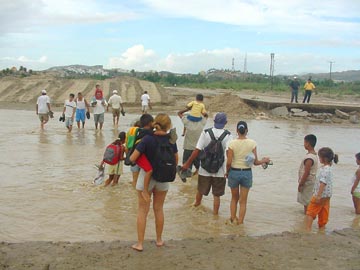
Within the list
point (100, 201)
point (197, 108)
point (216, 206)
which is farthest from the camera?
point (197, 108)

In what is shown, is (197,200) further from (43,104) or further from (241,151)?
(43,104)

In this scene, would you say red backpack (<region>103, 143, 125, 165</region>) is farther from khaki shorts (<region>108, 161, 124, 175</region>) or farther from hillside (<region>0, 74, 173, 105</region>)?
hillside (<region>0, 74, 173, 105</region>)

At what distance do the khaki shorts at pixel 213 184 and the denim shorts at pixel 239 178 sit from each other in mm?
307

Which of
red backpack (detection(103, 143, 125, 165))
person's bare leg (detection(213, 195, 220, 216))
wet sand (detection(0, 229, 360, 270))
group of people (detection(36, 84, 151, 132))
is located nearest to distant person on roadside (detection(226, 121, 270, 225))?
person's bare leg (detection(213, 195, 220, 216))

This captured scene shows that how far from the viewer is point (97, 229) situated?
7.27 meters

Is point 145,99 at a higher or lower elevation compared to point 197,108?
lower

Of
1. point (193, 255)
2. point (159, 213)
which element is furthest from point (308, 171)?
point (193, 255)

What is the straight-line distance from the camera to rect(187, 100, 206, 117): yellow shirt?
423 inches

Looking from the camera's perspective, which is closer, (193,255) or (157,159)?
(193,255)

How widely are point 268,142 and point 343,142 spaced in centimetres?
340

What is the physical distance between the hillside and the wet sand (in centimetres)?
2788

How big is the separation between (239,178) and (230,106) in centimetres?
2191

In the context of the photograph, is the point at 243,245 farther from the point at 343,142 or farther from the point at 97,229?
the point at 343,142

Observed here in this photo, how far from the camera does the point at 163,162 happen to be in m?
5.98
